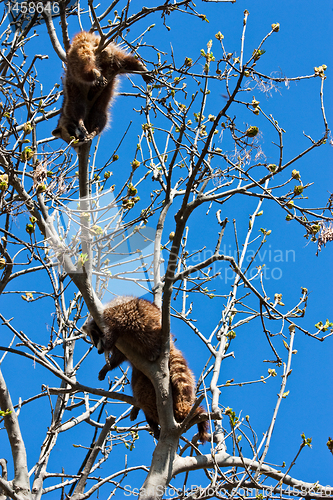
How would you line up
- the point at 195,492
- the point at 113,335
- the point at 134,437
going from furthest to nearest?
the point at 134,437
the point at 113,335
the point at 195,492

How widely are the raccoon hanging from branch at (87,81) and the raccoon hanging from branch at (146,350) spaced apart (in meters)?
2.03

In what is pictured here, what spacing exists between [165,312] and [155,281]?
132 centimetres

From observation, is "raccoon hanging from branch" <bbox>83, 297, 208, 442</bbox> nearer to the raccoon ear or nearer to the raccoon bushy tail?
the raccoon bushy tail

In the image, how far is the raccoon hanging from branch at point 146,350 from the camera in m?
3.96

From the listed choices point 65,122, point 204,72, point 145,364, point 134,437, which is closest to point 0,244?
point 145,364

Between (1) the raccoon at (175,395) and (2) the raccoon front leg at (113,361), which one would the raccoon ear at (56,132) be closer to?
(2) the raccoon front leg at (113,361)

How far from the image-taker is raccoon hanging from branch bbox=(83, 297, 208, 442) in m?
3.96

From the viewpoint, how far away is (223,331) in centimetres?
475

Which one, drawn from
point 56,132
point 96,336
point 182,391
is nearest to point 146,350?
point 182,391

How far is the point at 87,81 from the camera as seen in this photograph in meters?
4.84

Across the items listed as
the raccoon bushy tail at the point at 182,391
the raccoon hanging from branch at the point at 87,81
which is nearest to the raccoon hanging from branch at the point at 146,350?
the raccoon bushy tail at the point at 182,391

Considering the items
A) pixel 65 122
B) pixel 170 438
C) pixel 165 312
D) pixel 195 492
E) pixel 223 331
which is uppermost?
pixel 65 122

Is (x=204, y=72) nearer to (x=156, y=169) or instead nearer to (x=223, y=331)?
(x=156, y=169)

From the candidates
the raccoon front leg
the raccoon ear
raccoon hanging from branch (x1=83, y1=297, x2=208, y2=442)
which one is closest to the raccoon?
raccoon hanging from branch (x1=83, y1=297, x2=208, y2=442)
